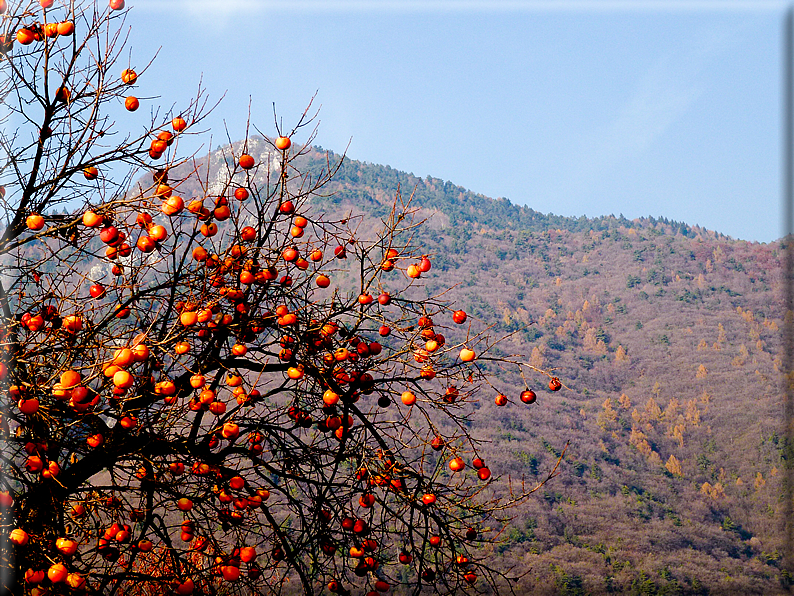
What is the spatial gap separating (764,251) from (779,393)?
3872 cm

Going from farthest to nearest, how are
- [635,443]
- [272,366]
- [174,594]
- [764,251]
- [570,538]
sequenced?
[764,251], [635,443], [570,538], [272,366], [174,594]

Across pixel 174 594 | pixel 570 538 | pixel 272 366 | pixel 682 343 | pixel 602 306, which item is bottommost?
pixel 570 538

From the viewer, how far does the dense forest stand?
43781 mm

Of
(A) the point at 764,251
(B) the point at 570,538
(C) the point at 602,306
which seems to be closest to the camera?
(B) the point at 570,538

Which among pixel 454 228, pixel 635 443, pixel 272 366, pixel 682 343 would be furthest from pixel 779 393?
pixel 272 366

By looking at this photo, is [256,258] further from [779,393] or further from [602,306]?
Result: [602,306]

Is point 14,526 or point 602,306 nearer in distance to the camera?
point 14,526

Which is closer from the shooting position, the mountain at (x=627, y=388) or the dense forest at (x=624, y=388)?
the dense forest at (x=624, y=388)

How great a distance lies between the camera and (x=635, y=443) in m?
60.8

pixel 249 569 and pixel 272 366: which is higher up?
pixel 272 366

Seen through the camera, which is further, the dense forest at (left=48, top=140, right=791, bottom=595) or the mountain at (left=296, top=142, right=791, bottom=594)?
the mountain at (left=296, top=142, right=791, bottom=594)

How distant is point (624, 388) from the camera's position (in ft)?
227

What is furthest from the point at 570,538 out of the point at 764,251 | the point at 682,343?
the point at 764,251

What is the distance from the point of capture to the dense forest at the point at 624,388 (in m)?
43.8
